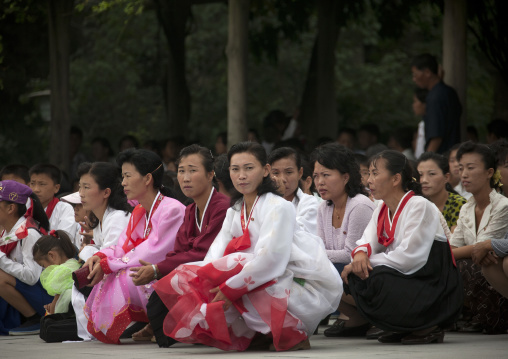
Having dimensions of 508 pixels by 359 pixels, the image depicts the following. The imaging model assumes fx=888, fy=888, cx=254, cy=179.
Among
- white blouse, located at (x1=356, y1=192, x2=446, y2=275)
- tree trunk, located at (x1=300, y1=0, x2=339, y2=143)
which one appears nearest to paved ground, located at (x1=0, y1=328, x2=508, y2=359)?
white blouse, located at (x1=356, y1=192, x2=446, y2=275)

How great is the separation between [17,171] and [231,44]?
3.12m

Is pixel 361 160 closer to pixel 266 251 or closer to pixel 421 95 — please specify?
pixel 421 95

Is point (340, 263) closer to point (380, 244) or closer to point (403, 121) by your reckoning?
point (380, 244)

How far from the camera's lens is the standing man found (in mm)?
9430

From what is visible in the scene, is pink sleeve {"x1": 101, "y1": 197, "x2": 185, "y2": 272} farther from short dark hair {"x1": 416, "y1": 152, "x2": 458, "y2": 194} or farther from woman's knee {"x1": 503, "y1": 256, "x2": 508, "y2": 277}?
woman's knee {"x1": 503, "y1": 256, "x2": 508, "y2": 277}

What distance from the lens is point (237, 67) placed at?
36.3 ft

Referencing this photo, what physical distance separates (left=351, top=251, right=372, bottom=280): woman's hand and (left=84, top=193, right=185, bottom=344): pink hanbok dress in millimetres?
1507

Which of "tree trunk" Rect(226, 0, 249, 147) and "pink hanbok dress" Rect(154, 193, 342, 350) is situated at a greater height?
"tree trunk" Rect(226, 0, 249, 147)

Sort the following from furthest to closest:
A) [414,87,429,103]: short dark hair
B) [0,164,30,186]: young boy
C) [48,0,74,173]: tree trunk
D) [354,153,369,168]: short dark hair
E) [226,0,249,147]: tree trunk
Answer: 1. [48,0,74,173]: tree trunk
2. [226,0,249,147]: tree trunk
3. [414,87,429,103]: short dark hair
4. [0,164,30,186]: young boy
5. [354,153,369,168]: short dark hair

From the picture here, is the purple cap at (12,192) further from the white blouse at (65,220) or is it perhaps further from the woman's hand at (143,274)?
the woman's hand at (143,274)

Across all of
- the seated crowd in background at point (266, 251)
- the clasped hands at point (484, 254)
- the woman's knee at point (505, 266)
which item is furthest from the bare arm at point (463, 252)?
the woman's knee at point (505, 266)

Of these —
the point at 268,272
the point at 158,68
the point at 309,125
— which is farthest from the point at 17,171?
the point at 158,68

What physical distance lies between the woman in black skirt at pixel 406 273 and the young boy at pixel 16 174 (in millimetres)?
4677

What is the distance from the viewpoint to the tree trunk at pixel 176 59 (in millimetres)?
14602
